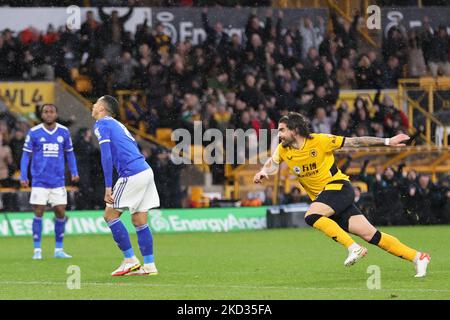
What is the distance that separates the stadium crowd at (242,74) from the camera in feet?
84.0

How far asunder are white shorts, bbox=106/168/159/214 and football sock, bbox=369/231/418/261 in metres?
2.65

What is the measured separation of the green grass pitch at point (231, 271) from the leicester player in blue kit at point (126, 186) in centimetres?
36

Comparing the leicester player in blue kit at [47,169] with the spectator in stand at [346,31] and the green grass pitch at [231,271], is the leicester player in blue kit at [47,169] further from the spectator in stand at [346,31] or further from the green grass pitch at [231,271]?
the spectator in stand at [346,31]

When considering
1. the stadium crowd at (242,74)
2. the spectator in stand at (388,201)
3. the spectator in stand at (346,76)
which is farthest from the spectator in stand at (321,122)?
the spectator in stand at (346,76)

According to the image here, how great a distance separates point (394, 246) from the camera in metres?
11.9

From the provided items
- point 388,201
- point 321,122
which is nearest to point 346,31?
point 321,122

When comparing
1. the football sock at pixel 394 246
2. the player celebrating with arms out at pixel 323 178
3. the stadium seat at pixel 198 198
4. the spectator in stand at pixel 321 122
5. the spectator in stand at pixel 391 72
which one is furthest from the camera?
the spectator in stand at pixel 391 72

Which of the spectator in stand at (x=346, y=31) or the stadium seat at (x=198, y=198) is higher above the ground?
the spectator in stand at (x=346, y=31)

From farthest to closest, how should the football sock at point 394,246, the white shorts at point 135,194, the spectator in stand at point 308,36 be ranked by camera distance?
the spectator in stand at point 308,36, the white shorts at point 135,194, the football sock at point 394,246

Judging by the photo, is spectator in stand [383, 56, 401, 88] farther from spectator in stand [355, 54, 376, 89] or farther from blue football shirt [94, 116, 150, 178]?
blue football shirt [94, 116, 150, 178]

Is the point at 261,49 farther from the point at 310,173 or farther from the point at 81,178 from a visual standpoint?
the point at 310,173

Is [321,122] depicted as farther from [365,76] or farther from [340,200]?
[340,200]

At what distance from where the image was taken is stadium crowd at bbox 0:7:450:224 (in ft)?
84.0
